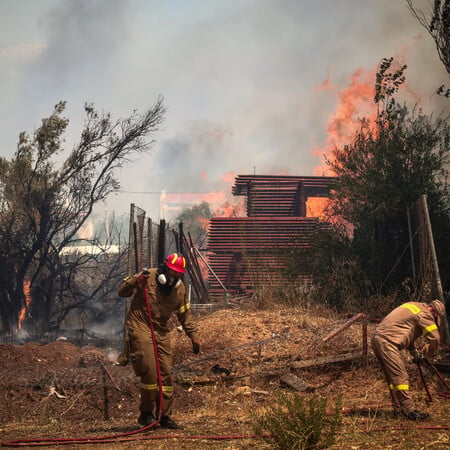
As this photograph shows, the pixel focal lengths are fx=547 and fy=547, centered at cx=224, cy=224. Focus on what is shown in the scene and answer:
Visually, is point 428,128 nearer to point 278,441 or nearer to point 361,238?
point 361,238

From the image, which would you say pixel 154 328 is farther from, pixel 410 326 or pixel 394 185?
pixel 394 185

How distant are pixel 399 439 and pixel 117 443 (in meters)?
2.69

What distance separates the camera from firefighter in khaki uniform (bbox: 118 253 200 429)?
607 cm

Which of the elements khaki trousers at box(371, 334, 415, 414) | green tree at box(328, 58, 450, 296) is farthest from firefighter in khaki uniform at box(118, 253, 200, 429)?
green tree at box(328, 58, 450, 296)

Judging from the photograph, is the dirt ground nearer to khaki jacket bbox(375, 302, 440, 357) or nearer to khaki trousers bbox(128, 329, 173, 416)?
khaki trousers bbox(128, 329, 173, 416)

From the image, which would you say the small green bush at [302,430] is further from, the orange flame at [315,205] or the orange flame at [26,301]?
the orange flame at [315,205]

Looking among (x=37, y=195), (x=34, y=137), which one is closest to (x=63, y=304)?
(x=37, y=195)

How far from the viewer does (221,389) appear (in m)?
8.46

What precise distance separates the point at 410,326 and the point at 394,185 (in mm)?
8210

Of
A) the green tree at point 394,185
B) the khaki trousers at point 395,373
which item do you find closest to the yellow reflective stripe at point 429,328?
the khaki trousers at point 395,373

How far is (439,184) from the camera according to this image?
1397cm

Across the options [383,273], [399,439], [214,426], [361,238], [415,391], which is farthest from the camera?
[361,238]

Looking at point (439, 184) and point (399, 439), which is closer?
point (399, 439)

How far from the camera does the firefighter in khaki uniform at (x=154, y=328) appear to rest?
6074 mm
